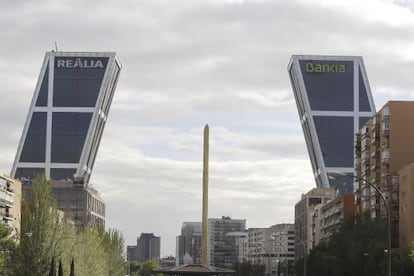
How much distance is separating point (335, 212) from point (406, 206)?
167 feet

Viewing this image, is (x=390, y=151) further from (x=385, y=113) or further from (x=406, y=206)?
(x=406, y=206)

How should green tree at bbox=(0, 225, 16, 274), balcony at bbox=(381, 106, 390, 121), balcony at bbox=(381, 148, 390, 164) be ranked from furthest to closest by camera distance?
balcony at bbox=(381, 106, 390, 121) → balcony at bbox=(381, 148, 390, 164) → green tree at bbox=(0, 225, 16, 274)

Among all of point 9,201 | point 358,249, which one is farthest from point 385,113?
point 9,201

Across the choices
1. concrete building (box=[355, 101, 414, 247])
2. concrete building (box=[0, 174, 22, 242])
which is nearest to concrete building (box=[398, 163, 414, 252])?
concrete building (box=[355, 101, 414, 247])

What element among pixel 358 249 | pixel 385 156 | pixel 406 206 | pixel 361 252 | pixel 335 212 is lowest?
pixel 361 252

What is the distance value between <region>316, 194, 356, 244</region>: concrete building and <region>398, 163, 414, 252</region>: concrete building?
23008 mm

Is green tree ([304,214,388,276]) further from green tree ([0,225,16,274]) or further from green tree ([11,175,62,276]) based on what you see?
green tree ([0,225,16,274])

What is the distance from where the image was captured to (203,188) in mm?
141000

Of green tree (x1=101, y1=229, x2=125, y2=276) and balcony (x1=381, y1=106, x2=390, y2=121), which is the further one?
balcony (x1=381, y1=106, x2=390, y2=121)

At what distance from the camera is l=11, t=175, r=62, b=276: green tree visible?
235 ft

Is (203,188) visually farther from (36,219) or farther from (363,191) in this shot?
(36,219)

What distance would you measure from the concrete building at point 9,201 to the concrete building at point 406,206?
4353cm

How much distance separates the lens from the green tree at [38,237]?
235 feet

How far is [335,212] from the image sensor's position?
156625 millimetres
